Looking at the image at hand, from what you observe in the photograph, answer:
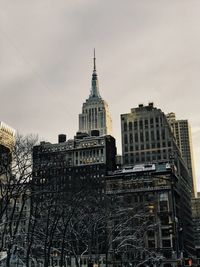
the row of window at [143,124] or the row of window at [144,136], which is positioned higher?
the row of window at [143,124]

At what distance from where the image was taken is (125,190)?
138 m

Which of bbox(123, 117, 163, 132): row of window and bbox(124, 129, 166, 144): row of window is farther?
bbox(123, 117, 163, 132): row of window

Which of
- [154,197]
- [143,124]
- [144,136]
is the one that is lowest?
[154,197]

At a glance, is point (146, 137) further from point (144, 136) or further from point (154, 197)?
point (154, 197)

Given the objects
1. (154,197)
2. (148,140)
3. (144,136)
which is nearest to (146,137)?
(144,136)

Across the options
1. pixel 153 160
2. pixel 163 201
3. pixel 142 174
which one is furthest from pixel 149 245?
pixel 153 160

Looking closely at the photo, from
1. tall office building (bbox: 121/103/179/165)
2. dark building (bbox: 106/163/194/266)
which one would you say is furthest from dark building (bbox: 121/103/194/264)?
dark building (bbox: 106/163/194/266)

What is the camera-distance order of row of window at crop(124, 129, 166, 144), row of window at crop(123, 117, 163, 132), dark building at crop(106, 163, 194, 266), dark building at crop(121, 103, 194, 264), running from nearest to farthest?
dark building at crop(106, 163, 194, 266)
dark building at crop(121, 103, 194, 264)
row of window at crop(124, 129, 166, 144)
row of window at crop(123, 117, 163, 132)

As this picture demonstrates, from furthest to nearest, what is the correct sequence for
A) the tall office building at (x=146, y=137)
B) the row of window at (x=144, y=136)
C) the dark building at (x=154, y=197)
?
the row of window at (x=144, y=136) < the tall office building at (x=146, y=137) < the dark building at (x=154, y=197)

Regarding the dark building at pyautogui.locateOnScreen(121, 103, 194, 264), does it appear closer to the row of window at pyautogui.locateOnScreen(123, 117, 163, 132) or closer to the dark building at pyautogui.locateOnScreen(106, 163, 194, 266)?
the row of window at pyautogui.locateOnScreen(123, 117, 163, 132)

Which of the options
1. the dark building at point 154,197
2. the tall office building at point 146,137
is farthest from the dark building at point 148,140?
the dark building at point 154,197

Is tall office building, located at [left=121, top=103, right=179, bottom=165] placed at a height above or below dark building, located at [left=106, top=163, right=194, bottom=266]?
above

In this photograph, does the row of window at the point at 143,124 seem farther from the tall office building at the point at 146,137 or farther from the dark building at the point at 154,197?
the dark building at the point at 154,197

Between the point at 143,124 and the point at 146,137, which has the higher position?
the point at 143,124
